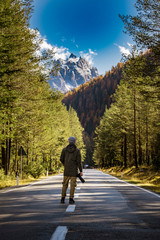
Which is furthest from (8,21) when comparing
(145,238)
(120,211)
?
(145,238)

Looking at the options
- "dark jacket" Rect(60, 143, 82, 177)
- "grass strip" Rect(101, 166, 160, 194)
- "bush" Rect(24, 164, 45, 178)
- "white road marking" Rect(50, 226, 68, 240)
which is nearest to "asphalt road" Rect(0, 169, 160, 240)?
"white road marking" Rect(50, 226, 68, 240)

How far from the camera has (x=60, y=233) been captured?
5629 mm

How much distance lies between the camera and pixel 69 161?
33.5 ft

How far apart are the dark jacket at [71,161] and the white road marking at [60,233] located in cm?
395

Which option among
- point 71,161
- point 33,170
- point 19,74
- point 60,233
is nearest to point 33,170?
point 33,170

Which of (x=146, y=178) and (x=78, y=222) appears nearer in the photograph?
(x=78, y=222)

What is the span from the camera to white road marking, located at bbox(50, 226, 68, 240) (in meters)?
5.33

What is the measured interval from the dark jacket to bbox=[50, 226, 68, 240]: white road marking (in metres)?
3.95

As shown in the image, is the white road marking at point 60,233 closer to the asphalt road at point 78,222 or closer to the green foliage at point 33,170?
the asphalt road at point 78,222

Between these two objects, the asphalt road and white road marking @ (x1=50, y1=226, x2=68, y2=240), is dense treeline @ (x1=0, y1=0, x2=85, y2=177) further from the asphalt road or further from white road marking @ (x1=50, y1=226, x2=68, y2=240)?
white road marking @ (x1=50, y1=226, x2=68, y2=240)

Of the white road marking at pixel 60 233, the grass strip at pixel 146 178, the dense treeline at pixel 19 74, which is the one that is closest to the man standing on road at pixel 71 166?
the white road marking at pixel 60 233

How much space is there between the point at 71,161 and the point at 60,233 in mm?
4616

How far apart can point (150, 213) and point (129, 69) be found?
34.2ft

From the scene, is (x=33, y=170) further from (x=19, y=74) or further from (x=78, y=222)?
(x=78, y=222)
